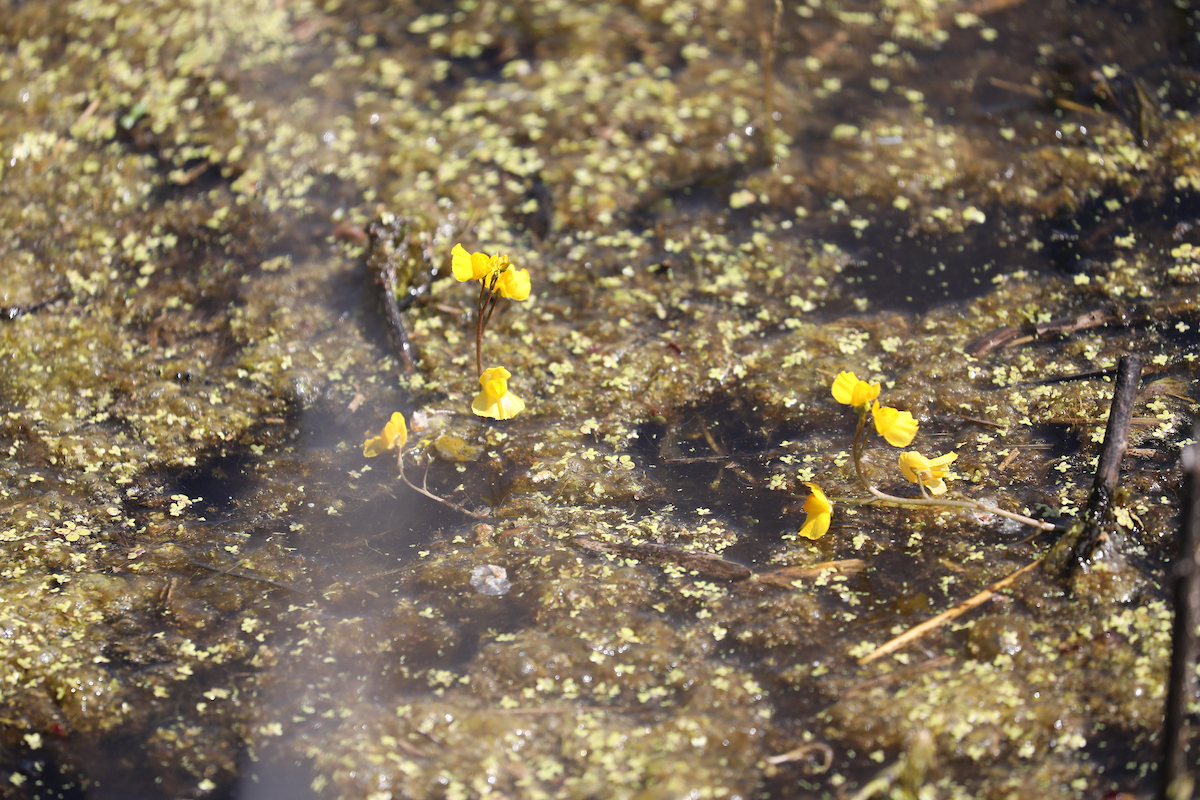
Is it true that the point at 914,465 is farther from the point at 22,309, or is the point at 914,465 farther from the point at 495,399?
the point at 22,309

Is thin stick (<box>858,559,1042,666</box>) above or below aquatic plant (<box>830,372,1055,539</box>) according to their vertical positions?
below

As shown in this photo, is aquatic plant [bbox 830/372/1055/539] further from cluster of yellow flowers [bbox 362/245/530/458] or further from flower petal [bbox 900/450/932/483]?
cluster of yellow flowers [bbox 362/245/530/458]

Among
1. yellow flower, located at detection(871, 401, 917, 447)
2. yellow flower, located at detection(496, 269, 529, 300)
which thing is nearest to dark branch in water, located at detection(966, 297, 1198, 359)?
yellow flower, located at detection(871, 401, 917, 447)

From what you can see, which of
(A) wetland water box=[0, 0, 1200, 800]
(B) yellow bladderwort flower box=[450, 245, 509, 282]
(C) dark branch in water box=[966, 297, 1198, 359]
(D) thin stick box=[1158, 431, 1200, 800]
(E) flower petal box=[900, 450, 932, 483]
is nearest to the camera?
(D) thin stick box=[1158, 431, 1200, 800]

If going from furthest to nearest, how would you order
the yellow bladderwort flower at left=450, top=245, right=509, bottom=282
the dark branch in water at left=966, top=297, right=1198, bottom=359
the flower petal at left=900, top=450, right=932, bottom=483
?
1. the dark branch in water at left=966, top=297, right=1198, bottom=359
2. the yellow bladderwort flower at left=450, top=245, right=509, bottom=282
3. the flower petal at left=900, top=450, right=932, bottom=483

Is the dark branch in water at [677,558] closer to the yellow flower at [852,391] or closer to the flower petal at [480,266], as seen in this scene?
the yellow flower at [852,391]

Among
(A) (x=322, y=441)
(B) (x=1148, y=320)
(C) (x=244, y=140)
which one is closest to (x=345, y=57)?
(C) (x=244, y=140)
